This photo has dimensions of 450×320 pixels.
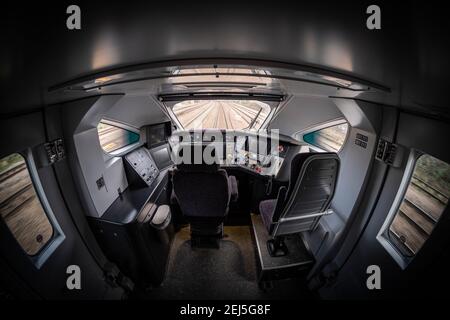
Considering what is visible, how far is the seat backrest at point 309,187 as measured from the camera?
65.4 inches

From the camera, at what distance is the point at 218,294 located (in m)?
2.14

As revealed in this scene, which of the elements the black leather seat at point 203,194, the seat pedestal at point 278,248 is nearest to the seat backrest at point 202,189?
the black leather seat at point 203,194

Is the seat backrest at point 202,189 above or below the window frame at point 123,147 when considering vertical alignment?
below

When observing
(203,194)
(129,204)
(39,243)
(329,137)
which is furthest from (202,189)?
(329,137)

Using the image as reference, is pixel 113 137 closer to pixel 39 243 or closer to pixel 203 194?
pixel 39 243

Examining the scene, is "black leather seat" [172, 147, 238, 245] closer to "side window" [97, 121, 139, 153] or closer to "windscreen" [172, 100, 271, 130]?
"side window" [97, 121, 139, 153]

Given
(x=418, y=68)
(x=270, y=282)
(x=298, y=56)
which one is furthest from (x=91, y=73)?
(x=270, y=282)

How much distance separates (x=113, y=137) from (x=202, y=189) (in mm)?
1748

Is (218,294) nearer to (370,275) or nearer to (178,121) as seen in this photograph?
(370,275)

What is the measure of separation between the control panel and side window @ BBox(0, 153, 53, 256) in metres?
1.02

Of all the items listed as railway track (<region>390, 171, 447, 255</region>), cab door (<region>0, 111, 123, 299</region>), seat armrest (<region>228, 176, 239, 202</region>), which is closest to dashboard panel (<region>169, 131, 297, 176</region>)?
seat armrest (<region>228, 176, 239, 202</region>)

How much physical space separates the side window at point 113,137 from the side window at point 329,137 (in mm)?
3254

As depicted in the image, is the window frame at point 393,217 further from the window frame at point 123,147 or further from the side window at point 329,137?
the window frame at point 123,147

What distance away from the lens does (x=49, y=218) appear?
1533 millimetres
